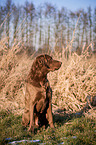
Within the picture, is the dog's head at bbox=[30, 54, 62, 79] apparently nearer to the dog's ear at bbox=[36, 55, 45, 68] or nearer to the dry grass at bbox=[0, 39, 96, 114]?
the dog's ear at bbox=[36, 55, 45, 68]

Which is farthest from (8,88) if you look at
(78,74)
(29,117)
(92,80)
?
(92,80)

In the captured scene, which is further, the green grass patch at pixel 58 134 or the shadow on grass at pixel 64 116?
the shadow on grass at pixel 64 116

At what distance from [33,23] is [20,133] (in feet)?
60.8

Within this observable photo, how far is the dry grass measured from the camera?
4.01 metres

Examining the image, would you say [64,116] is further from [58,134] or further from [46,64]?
[46,64]

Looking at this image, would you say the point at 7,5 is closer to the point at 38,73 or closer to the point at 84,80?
the point at 84,80

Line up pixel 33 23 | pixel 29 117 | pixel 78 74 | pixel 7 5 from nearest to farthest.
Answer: pixel 29 117 → pixel 78 74 → pixel 7 5 → pixel 33 23

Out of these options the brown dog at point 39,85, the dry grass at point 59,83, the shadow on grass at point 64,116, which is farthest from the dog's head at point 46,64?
the dry grass at point 59,83

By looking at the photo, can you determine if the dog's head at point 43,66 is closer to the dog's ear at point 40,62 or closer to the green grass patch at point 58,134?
the dog's ear at point 40,62

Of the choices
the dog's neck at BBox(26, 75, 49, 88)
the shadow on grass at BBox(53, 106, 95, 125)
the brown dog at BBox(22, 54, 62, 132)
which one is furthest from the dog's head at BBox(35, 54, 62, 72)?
the shadow on grass at BBox(53, 106, 95, 125)

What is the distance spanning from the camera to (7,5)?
55.8ft

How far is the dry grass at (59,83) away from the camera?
13.1 ft

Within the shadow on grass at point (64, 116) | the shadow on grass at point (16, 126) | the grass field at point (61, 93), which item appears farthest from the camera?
the shadow on grass at point (64, 116)

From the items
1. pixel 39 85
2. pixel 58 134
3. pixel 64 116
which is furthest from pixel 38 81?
pixel 64 116
